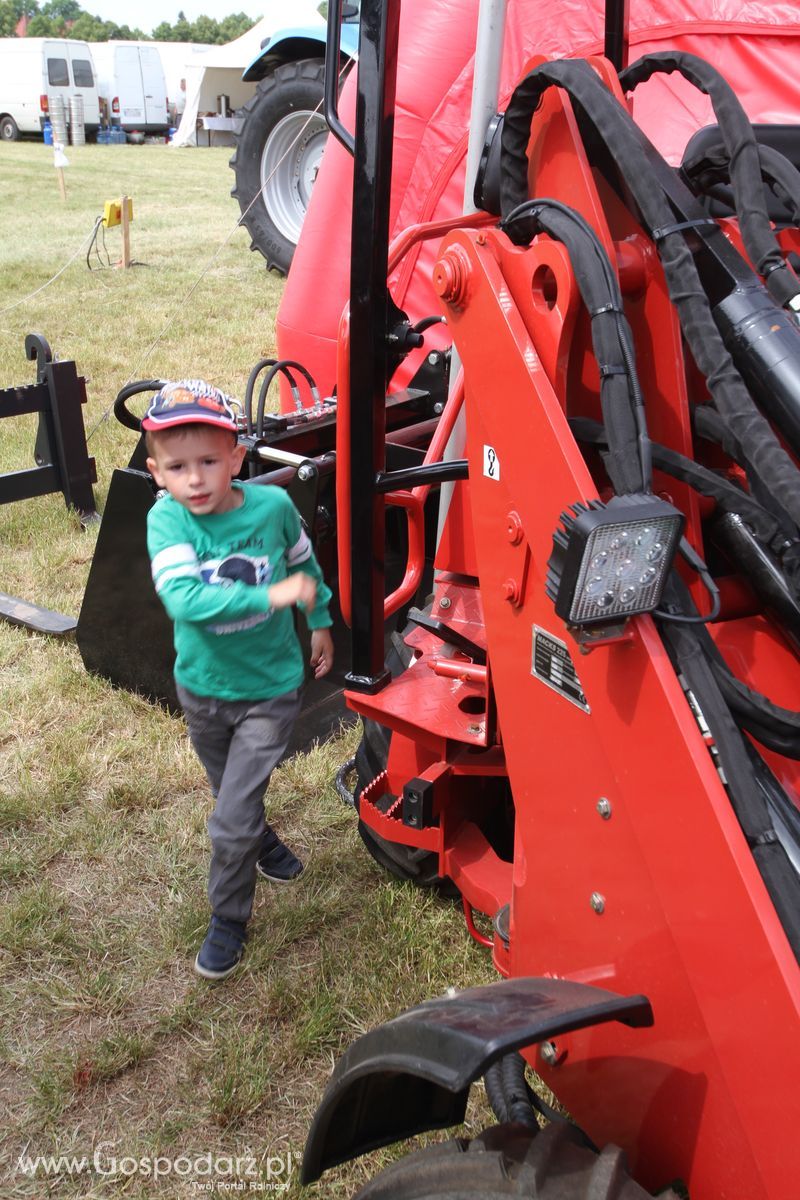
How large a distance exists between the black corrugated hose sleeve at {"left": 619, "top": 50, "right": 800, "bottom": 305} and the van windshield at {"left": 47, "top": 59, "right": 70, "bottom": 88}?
33.6m

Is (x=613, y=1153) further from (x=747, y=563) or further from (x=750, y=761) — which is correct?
(x=747, y=563)

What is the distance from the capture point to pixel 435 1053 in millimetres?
1337

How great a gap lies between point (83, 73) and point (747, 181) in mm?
35403

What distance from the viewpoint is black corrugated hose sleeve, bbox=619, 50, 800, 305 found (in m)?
1.56

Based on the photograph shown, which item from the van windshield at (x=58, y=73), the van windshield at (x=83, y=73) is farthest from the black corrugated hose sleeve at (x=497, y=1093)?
the van windshield at (x=83, y=73)

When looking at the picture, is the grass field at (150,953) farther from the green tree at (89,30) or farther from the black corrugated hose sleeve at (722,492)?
the green tree at (89,30)

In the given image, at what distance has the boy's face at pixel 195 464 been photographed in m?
2.27

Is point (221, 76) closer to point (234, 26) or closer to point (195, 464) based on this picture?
point (195, 464)

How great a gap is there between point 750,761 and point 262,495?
4.49 ft

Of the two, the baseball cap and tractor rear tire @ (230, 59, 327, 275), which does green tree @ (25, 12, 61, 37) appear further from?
the baseball cap

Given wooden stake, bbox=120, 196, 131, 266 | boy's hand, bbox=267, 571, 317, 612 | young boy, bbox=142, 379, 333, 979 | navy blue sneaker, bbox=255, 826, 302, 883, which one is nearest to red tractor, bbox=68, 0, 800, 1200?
boy's hand, bbox=267, 571, 317, 612

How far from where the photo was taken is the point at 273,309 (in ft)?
32.8

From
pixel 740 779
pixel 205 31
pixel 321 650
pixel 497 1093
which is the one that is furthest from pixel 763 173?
pixel 205 31

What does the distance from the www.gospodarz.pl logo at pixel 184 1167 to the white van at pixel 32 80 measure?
1216 inches
